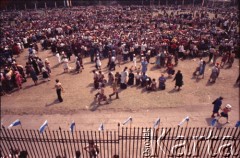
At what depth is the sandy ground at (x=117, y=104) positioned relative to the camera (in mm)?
12219

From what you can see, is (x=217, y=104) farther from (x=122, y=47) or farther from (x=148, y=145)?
(x=122, y=47)

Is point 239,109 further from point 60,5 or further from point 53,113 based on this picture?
point 60,5

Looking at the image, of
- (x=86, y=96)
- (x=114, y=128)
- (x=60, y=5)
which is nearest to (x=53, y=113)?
(x=86, y=96)

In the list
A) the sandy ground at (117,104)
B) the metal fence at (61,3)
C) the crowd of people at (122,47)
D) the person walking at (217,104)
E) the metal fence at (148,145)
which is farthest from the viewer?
the metal fence at (61,3)

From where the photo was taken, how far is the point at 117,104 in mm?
13695

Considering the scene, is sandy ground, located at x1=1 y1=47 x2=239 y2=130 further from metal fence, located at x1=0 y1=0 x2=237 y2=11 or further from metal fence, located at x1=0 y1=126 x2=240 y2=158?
metal fence, located at x1=0 y1=0 x2=237 y2=11

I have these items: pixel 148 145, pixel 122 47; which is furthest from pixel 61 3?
pixel 148 145

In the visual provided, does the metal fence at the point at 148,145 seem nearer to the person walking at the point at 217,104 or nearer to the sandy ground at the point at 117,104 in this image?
the person walking at the point at 217,104

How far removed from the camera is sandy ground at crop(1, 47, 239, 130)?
12.2 metres

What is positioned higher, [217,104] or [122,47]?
[122,47]

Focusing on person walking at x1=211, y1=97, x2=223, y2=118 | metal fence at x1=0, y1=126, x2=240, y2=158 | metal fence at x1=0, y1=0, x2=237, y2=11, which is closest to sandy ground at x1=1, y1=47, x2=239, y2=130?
person walking at x1=211, y1=97, x2=223, y2=118

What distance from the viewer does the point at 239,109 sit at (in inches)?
506

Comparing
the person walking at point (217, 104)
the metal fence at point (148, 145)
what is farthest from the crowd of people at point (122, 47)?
the metal fence at point (148, 145)

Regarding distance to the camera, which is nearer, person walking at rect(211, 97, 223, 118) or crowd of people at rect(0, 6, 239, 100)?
person walking at rect(211, 97, 223, 118)
